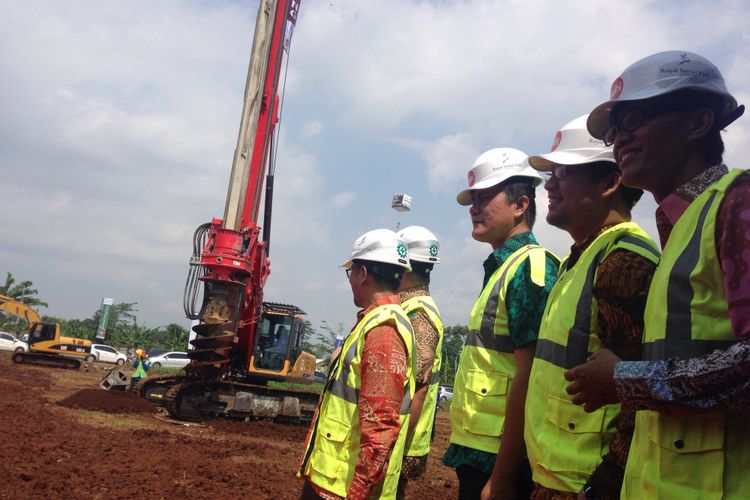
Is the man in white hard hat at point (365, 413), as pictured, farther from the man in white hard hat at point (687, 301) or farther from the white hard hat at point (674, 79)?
the white hard hat at point (674, 79)

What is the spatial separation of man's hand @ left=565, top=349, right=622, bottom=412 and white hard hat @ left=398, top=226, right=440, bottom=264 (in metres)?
2.77

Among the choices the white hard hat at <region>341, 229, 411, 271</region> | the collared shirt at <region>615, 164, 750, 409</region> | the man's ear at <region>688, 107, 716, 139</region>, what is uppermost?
the man's ear at <region>688, 107, 716, 139</region>

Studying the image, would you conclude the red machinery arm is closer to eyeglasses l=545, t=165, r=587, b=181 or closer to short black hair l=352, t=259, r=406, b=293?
short black hair l=352, t=259, r=406, b=293

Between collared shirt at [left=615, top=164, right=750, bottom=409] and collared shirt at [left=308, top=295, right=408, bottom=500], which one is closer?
collared shirt at [left=615, top=164, right=750, bottom=409]

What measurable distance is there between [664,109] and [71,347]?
97.9ft

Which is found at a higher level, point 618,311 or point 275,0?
point 275,0

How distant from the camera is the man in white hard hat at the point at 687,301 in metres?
1.31

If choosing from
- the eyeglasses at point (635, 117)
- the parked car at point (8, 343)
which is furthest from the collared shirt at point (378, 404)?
the parked car at point (8, 343)

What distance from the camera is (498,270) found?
9.79 ft

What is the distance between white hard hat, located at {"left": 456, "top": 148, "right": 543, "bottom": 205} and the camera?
10.8 feet

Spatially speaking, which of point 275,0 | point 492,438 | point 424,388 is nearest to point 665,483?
point 492,438

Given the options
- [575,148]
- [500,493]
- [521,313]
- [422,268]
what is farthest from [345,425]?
[422,268]

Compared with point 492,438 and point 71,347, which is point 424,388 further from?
point 71,347

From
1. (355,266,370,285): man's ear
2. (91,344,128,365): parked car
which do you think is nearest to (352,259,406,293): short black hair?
(355,266,370,285): man's ear
